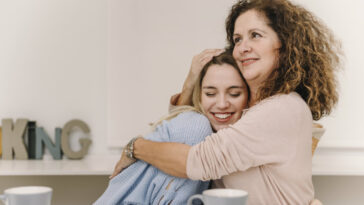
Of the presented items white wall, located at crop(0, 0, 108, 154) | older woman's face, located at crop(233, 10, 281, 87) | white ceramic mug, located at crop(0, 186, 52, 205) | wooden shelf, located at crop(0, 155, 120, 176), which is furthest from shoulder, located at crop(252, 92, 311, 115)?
white wall, located at crop(0, 0, 108, 154)

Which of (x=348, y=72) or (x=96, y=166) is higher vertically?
(x=348, y=72)

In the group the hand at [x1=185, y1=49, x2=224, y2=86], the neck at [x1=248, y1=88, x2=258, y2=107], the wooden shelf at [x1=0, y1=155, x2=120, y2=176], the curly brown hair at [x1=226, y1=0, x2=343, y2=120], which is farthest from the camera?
the wooden shelf at [x1=0, y1=155, x2=120, y2=176]

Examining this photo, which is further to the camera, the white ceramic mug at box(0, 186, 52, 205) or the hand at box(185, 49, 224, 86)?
the hand at box(185, 49, 224, 86)

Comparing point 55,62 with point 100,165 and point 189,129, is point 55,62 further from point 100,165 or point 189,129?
point 189,129

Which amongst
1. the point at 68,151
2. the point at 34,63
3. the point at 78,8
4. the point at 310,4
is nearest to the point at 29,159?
the point at 68,151

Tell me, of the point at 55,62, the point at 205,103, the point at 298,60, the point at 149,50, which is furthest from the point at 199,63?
the point at 55,62

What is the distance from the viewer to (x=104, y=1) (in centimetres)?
252

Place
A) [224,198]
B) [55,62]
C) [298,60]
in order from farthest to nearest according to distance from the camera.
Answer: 1. [55,62]
2. [298,60]
3. [224,198]

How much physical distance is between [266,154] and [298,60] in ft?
1.08

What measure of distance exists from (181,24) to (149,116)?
568mm

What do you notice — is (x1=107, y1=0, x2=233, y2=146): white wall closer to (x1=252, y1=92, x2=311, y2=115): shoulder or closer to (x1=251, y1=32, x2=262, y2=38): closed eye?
(x1=251, y1=32, x2=262, y2=38): closed eye

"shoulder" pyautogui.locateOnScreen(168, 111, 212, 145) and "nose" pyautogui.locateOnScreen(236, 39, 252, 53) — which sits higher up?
"nose" pyautogui.locateOnScreen(236, 39, 252, 53)

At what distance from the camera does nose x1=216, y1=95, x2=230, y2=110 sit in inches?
60.7

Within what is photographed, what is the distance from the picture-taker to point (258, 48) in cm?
140
